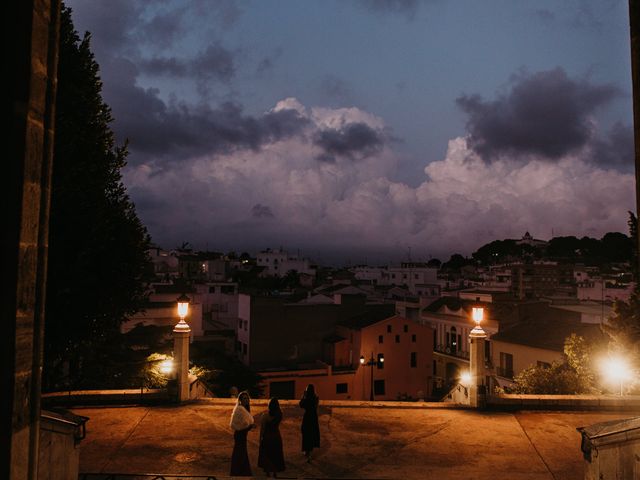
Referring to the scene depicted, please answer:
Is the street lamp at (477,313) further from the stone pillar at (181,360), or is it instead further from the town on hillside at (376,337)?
the town on hillside at (376,337)

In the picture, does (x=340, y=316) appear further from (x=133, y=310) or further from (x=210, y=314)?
(x=133, y=310)

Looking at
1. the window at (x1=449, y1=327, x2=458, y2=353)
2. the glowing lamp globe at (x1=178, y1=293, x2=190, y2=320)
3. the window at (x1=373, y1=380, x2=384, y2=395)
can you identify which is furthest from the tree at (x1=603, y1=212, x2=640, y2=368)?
the window at (x1=373, y1=380, x2=384, y2=395)

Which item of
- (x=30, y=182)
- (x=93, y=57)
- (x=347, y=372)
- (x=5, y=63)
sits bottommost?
(x=347, y=372)

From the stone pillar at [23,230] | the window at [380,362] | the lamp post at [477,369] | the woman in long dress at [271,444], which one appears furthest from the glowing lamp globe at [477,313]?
the window at [380,362]

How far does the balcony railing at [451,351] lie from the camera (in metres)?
41.0

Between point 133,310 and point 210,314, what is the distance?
4143 cm

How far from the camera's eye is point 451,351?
42688mm

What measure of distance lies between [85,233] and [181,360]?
4.03 metres

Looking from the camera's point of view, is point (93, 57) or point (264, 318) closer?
point (93, 57)

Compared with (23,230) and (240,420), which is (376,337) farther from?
(23,230)

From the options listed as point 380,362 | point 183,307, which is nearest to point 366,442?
point 183,307

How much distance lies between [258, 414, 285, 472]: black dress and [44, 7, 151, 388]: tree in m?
6.69

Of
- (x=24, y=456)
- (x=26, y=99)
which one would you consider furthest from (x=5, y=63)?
(x=24, y=456)

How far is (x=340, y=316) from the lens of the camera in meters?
45.8
